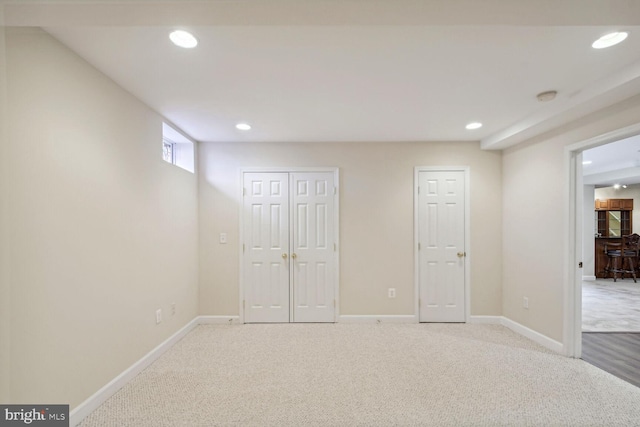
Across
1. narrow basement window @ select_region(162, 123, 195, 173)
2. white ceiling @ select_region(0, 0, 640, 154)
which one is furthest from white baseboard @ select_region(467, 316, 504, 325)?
narrow basement window @ select_region(162, 123, 195, 173)

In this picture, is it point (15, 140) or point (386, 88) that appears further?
point (386, 88)

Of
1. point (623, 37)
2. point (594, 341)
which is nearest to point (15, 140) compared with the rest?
point (623, 37)

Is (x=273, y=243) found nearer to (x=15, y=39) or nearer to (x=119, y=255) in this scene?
(x=119, y=255)

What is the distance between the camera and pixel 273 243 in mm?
3748

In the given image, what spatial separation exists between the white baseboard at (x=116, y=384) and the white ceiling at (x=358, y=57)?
2.30 m

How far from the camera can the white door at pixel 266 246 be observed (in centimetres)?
373

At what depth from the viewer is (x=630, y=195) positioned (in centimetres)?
727

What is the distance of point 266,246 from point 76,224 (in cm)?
213

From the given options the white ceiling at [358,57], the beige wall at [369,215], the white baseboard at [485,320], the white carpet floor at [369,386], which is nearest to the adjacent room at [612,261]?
the white carpet floor at [369,386]

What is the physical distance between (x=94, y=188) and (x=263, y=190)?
1.96 metres

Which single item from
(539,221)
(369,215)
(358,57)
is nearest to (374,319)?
(369,215)

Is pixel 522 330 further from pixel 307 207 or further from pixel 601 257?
pixel 601 257

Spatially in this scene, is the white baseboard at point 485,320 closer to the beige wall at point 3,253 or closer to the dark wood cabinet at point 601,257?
the beige wall at point 3,253

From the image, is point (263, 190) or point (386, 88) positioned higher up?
point (386, 88)
